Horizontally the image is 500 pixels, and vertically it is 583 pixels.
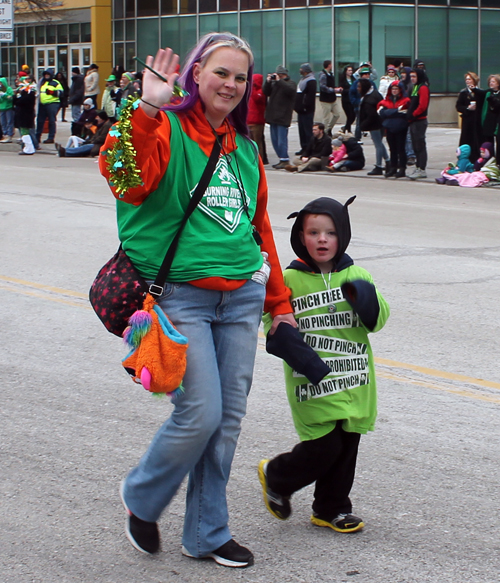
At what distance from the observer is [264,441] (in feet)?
14.8

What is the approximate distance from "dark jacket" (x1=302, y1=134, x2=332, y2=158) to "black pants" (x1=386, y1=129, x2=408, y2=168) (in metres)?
1.77

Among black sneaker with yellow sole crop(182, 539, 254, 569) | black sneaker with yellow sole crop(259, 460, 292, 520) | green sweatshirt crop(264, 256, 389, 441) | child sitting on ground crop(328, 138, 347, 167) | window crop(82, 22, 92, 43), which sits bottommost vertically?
black sneaker with yellow sole crop(182, 539, 254, 569)

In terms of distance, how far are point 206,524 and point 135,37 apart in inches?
1513

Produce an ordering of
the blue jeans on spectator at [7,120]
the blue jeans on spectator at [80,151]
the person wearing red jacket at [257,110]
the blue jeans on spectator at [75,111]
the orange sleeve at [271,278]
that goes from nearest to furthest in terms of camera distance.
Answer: the orange sleeve at [271,278] → the person wearing red jacket at [257,110] → the blue jeans on spectator at [80,151] → the blue jeans on spectator at [7,120] → the blue jeans on spectator at [75,111]

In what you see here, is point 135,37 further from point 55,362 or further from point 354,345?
point 354,345

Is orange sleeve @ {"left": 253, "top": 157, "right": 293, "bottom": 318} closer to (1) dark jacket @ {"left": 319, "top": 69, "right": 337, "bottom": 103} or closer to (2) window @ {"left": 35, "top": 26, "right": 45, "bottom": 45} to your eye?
(1) dark jacket @ {"left": 319, "top": 69, "right": 337, "bottom": 103}

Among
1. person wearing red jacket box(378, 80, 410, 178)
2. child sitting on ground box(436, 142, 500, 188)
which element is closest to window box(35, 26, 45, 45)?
person wearing red jacket box(378, 80, 410, 178)

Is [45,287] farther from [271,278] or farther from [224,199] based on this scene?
[224,199]

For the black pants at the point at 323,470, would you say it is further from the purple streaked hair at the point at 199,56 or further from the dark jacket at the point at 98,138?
the dark jacket at the point at 98,138

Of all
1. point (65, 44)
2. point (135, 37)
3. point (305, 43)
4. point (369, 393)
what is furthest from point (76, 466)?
point (65, 44)

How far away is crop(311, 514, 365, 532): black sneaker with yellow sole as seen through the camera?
3.55m

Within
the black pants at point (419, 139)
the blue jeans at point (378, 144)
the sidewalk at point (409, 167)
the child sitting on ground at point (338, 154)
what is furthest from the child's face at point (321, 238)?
the child sitting on ground at point (338, 154)

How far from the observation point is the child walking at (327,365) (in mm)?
3436

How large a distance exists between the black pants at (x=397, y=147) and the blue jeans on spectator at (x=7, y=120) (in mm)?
12858
